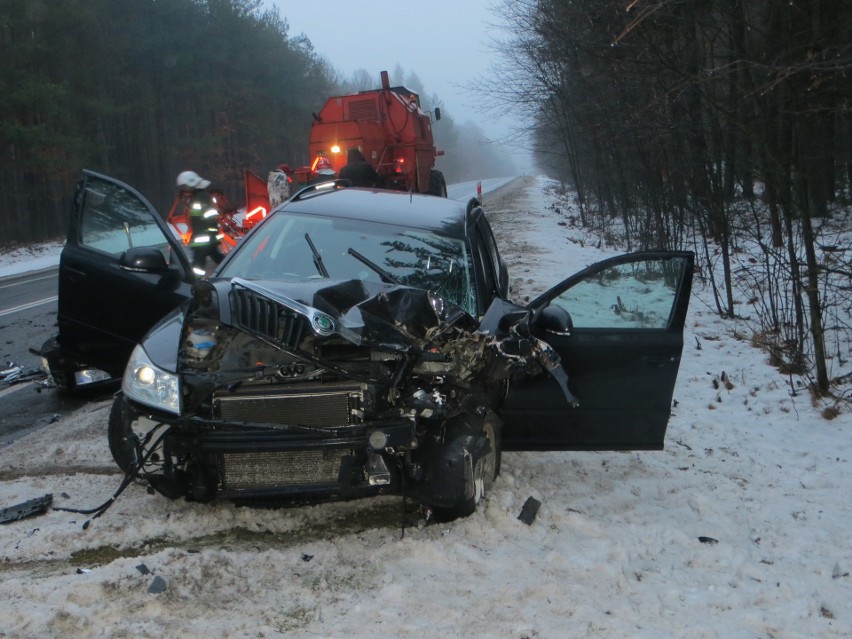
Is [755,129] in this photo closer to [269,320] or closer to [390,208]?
[390,208]

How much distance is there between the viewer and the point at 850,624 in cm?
343

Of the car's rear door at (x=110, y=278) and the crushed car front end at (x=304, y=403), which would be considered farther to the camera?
the car's rear door at (x=110, y=278)

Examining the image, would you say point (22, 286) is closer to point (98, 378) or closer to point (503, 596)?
point (98, 378)

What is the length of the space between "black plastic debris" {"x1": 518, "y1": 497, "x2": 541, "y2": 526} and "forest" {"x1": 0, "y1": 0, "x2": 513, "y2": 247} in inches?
1035

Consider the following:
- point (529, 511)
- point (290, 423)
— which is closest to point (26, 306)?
point (290, 423)

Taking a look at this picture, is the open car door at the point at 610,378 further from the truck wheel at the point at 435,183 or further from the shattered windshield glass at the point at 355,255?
the truck wheel at the point at 435,183

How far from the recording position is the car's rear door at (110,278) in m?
5.81

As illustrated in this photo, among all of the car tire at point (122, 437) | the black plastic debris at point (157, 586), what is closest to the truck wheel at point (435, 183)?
the car tire at point (122, 437)

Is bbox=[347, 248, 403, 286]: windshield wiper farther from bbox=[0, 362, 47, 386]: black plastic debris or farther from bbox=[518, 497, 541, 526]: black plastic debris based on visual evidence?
bbox=[0, 362, 47, 386]: black plastic debris

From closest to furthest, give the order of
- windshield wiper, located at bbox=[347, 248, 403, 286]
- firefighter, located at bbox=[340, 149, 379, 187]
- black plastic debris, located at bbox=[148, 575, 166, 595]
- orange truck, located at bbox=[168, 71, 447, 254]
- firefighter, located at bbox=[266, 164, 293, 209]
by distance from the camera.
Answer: black plastic debris, located at bbox=[148, 575, 166, 595]
windshield wiper, located at bbox=[347, 248, 403, 286]
firefighter, located at bbox=[340, 149, 379, 187]
firefighter, located at bbox=[266, 164, 293, 209]
orange truck, located at bbox=[168, 71, 447, 254]

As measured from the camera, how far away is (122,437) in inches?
161

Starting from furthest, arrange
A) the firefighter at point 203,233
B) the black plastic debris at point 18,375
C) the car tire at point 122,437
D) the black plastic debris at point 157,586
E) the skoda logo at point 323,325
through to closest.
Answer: the firefighter at point 203,233 → the black plastic debris at point 18,375 → the car tire at point 122,437 → the skoda logo at point 323,325 → the black plastic debris at point 157,586

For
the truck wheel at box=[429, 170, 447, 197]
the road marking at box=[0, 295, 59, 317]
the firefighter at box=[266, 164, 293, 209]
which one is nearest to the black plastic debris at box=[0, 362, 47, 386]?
the road marking at box=[0, 295, 59, 317]

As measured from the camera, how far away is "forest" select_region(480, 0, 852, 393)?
23.3 ft
